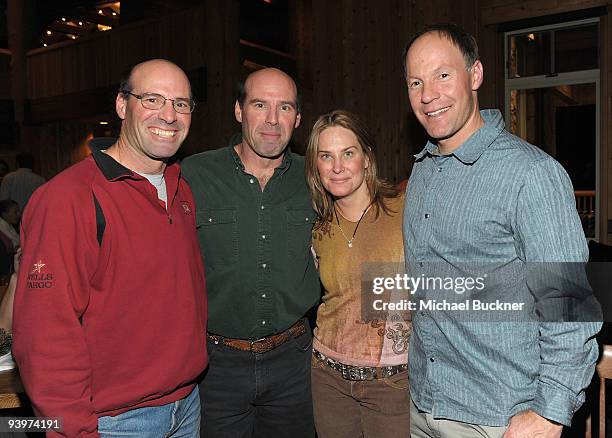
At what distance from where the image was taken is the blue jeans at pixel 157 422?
1804 millimetres

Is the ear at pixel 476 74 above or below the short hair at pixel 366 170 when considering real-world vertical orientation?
above

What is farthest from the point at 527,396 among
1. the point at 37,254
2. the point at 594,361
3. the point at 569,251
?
the point at 37,254

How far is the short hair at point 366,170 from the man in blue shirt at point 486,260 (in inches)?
17.4

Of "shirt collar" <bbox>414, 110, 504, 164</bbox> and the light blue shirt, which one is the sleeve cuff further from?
"shirt collar" <bbox>414, 110, 504, 164</bbox>

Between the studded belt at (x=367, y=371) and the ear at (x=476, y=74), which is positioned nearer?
the ear at (x=476, y=74)

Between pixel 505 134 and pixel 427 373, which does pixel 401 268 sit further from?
pixel 505 134

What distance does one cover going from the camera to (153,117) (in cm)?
200

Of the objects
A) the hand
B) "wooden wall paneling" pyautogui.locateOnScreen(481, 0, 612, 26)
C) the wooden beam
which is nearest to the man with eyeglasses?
the hand

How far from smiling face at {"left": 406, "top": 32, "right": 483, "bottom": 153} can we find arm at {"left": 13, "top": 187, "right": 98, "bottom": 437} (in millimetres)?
1165

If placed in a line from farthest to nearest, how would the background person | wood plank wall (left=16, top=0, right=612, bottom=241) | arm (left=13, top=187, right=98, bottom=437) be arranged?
the background person, wood plank wall (left=16, top=0, right=612, bottom=241), arm (left=13, top=187, right=98, bottom=437)

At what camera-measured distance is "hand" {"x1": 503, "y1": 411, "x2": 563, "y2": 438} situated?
1533 mm

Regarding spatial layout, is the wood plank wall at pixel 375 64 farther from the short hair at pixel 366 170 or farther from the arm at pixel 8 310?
the arm at pixel 8 310

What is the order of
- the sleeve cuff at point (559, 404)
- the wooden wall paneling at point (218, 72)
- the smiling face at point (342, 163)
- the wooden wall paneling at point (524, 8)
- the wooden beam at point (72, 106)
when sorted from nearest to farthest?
the sleeve cuff at point (559, 404)
the smiling face at point (342, 163)
the wooden wall paneling at point (524, 8)
the wooden wall paneling at point (218, 72)
the wooden beam at point (72, 106)

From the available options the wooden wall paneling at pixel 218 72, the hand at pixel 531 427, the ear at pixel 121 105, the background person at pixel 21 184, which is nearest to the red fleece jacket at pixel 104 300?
the ear at pixel 121 105
